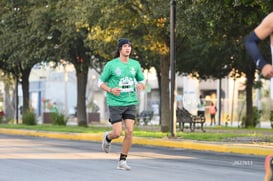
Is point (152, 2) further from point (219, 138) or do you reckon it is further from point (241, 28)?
point (219, 138)

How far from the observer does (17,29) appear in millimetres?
29047

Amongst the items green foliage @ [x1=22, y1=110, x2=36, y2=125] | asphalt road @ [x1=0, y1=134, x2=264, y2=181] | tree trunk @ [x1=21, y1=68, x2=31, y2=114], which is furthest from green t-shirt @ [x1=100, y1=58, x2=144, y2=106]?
tree trunk @ [x1=21, y1=68, x2=31, y2=114]

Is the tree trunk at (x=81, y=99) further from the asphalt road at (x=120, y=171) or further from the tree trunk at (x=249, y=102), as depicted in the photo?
the asphalt road at (x=120, y=171)

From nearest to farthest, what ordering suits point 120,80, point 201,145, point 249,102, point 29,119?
1. point 120,80
2. point 201,145
3. point 249,102
4. point 29,119

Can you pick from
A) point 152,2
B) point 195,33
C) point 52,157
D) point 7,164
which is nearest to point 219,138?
point 195,33

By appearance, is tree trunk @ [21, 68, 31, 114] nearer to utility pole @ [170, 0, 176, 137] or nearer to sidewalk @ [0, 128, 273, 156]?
sidewalk @ [0, 128, 273, 156]

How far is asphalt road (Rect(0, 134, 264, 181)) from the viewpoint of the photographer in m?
9.03

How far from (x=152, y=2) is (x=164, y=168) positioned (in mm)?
11160

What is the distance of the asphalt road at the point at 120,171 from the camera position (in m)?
9.03

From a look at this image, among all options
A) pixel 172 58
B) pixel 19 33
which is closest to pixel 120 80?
pixel 172 58

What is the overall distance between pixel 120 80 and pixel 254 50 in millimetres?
4907

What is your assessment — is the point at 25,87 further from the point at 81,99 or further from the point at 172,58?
the point at 172,58

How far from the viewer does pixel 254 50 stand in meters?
4.68

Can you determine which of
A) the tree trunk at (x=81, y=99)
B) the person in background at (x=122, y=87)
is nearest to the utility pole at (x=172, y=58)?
the person in background at (x=122, y=87)
